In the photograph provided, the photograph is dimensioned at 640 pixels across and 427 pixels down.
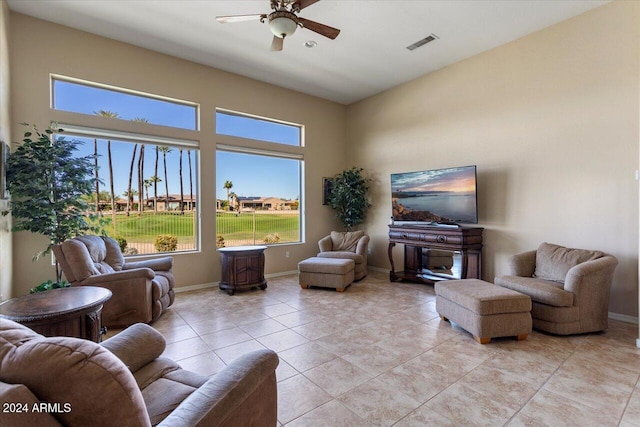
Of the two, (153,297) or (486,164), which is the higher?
(486,164)

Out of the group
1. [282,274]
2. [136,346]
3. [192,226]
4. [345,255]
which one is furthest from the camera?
[282,274]

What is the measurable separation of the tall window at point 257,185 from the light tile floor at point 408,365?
1.86 m

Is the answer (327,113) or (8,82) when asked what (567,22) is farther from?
(8,82)

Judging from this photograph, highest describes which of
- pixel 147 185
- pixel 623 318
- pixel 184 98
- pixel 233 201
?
pixel 184 98

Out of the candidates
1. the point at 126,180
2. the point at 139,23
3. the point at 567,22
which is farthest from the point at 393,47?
the point at 126,180

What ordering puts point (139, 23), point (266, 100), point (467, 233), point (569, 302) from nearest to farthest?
point (569, 302) < point (139, 23) < point (467, 233) < point (266, 100)

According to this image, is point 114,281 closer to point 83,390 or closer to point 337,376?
point 337,376

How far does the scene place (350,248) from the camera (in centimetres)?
557

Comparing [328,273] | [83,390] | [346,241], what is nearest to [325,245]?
[346,241]

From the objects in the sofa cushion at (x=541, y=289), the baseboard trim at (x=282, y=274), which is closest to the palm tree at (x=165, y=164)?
the baseboard trim at (x=282, y=274)

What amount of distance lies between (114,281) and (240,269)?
173cm

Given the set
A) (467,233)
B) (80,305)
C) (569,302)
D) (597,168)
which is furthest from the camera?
(467,233)

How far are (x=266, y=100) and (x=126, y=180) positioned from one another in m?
2.76

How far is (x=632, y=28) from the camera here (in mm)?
3260
